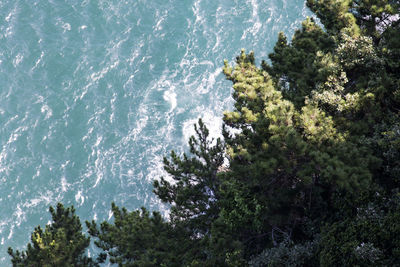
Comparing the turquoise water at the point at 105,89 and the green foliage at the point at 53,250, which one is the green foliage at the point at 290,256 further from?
the turquoise water at the point at 105,89

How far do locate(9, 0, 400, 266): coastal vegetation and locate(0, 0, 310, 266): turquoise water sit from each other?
31518 mm

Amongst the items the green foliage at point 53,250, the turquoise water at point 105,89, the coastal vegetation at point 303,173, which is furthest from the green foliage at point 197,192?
the turquoise water at point 105,89

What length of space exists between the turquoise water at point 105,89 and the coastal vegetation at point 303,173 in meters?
31.5

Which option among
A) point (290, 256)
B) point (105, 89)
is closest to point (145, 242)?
point (290, 256)

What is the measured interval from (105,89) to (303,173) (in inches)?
2196

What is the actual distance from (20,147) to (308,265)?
5648 centimetres

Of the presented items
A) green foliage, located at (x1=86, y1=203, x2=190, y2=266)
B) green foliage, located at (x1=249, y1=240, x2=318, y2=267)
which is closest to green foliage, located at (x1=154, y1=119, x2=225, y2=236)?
green foliage, located at (x1=86, y1=203, x2=190, y2=266)

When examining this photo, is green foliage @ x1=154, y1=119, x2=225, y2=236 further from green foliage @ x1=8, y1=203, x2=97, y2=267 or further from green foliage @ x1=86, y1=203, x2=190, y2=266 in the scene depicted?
green foliage @ x1=8, y1=203, x2=97, y2=267

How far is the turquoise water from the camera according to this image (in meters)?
67.1

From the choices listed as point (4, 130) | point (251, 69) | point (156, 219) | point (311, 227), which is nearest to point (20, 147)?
point (4, 130)

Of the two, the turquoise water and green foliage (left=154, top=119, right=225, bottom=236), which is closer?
green foliage (left=154, top=119, right=225, bottom=236)

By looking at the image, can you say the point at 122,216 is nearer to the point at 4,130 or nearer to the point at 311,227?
the point at 311,227

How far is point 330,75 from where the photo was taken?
2880 centimetres

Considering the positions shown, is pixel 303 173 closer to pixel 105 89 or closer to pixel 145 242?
pixel 145 242
